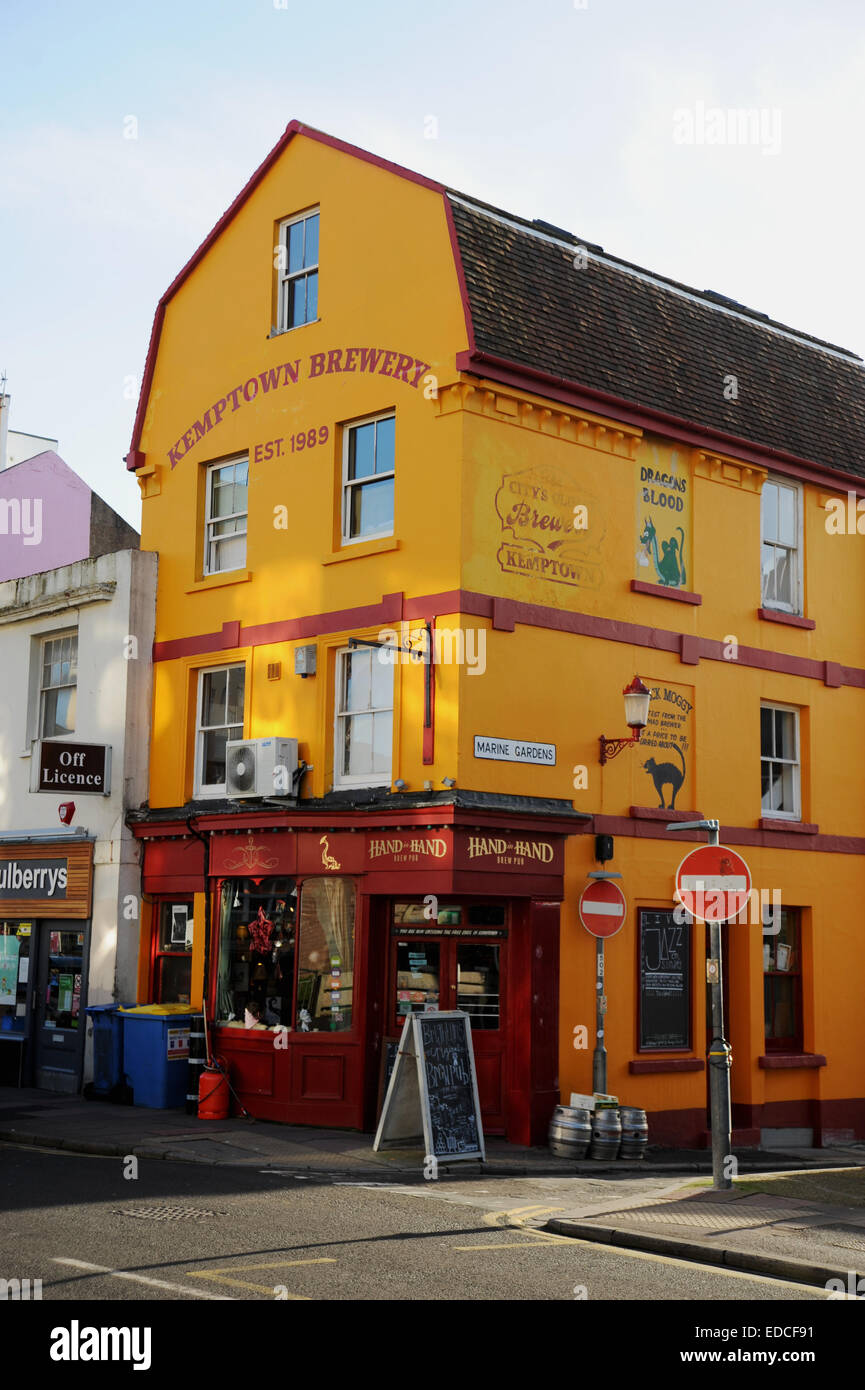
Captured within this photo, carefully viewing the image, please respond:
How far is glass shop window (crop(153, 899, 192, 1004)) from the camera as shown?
19375 millimetres

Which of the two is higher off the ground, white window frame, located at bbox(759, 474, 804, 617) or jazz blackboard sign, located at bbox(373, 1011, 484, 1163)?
white window frame, located at bbox(759, 474, 804, 617)

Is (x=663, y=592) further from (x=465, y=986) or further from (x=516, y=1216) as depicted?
(x=516, y=1216)

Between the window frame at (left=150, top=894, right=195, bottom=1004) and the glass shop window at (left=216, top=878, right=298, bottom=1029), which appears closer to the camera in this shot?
the glass shop window at (left=216, top=878, right=298, bottom=1029)

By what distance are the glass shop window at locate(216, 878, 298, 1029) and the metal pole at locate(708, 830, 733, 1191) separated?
5.54m

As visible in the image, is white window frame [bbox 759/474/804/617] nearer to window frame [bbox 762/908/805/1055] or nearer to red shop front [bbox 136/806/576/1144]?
window frame [bbox 762/908/805/1055]

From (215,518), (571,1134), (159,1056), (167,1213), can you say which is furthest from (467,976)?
(215,518)

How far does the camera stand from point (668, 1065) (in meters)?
17.7

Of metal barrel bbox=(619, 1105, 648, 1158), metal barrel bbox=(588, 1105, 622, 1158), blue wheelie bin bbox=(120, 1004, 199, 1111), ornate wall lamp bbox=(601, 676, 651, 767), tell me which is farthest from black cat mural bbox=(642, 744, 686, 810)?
blue wheelie bin bbox=(120, 1004, 199, 1111)

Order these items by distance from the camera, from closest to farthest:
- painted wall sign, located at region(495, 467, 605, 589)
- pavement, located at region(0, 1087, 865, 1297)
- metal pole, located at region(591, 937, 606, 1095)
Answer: pavement, located at region(0, 1087, 865, 1297) → metal pole, located at region(591, 937, 606, 1095) → painted wall sign, located at region(495, 467, 605, 589)

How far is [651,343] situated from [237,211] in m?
6.07

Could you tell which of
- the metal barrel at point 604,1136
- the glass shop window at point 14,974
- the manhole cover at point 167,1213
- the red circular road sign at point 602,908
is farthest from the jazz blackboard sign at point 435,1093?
the glass shop window at point 14,974

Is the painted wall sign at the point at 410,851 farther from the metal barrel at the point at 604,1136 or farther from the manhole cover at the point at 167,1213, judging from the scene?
the manhole cover at the point at 167,1213

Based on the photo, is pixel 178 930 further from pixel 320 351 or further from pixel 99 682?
pixel 320 351

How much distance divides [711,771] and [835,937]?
323 centimetres
